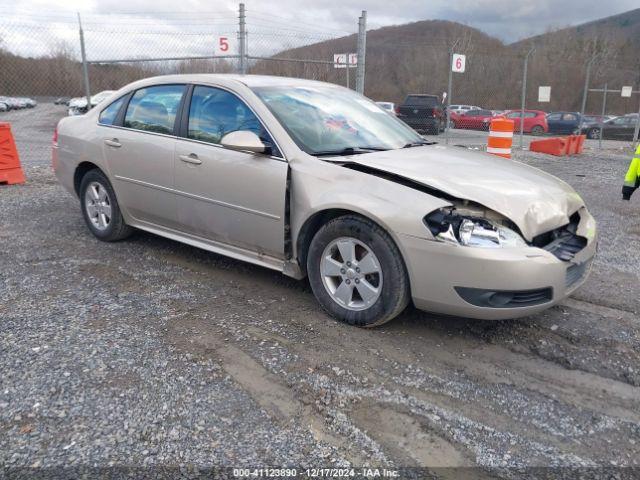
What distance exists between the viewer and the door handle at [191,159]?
13.9ft

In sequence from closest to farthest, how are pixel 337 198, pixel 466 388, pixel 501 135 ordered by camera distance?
1. pixel 466 388
2. pixel 337 198
3. pixel 501 135

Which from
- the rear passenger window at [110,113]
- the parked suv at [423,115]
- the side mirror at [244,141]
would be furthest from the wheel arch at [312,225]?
the parked suv at [423,115]

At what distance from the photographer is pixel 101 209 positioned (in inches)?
209

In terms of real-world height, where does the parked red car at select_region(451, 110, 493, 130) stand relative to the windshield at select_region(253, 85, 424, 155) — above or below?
below

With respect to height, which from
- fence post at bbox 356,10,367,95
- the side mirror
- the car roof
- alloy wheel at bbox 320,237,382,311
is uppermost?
fence post at bbox 356,10,367,95

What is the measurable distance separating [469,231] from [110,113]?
12.0 ft

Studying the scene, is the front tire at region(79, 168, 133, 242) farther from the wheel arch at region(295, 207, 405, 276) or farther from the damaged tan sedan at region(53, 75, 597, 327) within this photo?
the wheel arch at region(295, 207, 405, 276)

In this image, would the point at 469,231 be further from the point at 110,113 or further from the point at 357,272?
the point at 110,113

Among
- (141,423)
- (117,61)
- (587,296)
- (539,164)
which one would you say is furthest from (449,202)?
(539,164)

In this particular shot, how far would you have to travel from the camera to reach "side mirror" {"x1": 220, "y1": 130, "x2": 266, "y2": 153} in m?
3.77

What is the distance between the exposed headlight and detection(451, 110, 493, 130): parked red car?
1108 inches

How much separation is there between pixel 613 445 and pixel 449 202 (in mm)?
1498

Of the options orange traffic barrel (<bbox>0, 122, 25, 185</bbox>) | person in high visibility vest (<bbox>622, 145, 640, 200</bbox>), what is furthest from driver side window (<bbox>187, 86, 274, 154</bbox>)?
orange traffic barrel (<bbox>0, 122, 25, 185</bbox>)

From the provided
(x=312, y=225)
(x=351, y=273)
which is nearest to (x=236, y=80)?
(x=312, y=225)
